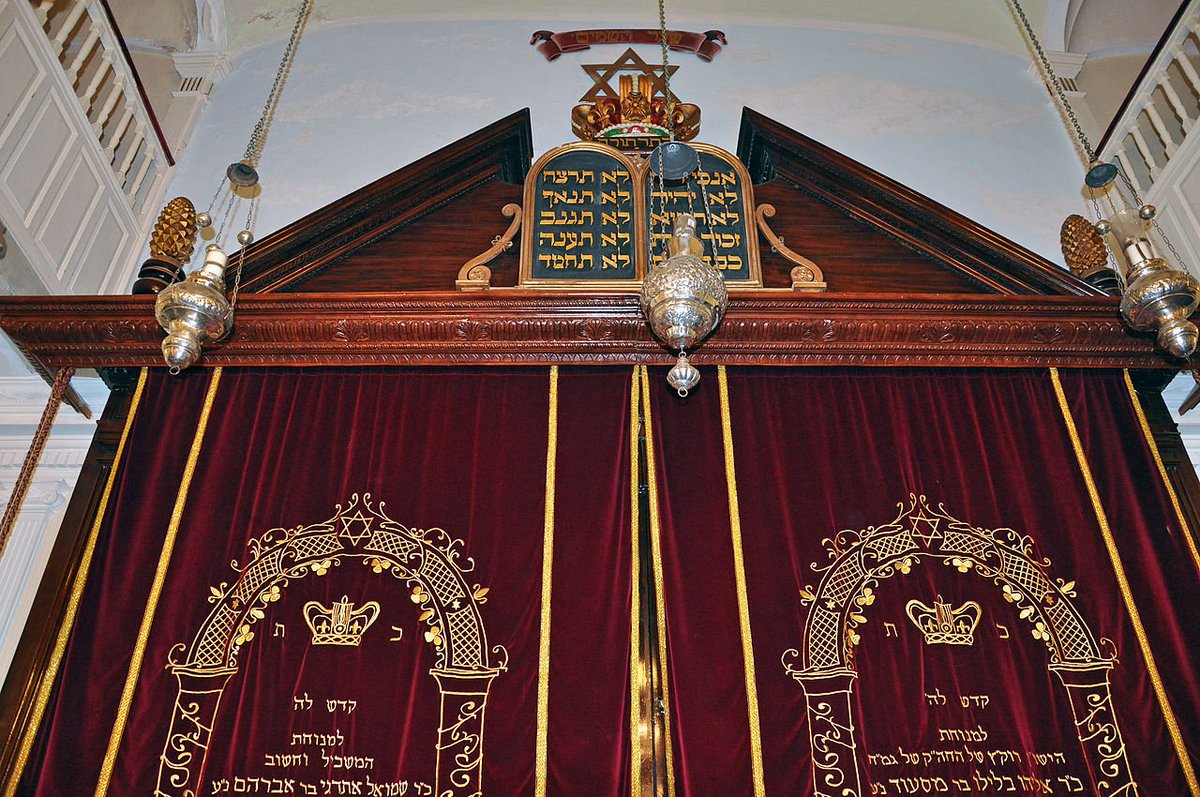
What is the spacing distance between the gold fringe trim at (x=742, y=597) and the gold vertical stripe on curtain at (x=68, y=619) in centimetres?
228

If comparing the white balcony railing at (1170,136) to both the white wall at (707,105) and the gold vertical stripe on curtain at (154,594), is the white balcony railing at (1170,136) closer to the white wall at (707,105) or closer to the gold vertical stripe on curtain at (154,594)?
the white wall at (707,105)

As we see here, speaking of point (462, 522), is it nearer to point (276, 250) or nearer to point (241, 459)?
point (241, 459)

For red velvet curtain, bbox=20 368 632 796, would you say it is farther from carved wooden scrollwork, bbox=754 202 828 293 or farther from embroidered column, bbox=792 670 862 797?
carved wooden scrollwork, bbox=754 202 828 293

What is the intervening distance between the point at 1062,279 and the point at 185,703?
3.75 m

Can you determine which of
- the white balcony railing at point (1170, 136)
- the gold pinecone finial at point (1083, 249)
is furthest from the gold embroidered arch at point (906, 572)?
the white balcony railing at point (1170, 136)

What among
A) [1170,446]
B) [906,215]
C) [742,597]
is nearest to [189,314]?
[742,597]

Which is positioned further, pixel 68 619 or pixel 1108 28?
pixel 1108 28

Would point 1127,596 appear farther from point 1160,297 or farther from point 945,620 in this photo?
point 1160,297

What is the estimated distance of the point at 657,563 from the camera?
3.32m

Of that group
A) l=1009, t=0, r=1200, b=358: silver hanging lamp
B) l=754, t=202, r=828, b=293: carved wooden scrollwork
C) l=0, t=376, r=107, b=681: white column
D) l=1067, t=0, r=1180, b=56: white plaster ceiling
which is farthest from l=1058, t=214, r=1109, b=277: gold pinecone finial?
l=0, t=376, r=107, b=681: white column

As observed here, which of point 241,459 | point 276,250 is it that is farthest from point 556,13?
point 241,459

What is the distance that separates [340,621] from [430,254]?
169 centimetres

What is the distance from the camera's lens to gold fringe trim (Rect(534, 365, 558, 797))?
295 centimetres

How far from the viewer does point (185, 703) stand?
10.1 feet
